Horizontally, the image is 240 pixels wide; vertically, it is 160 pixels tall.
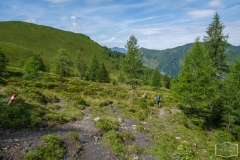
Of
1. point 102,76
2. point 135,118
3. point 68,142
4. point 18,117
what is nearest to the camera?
point 68,142

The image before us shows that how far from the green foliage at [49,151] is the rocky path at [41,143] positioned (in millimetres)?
358

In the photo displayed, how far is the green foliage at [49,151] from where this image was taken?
8938 mm

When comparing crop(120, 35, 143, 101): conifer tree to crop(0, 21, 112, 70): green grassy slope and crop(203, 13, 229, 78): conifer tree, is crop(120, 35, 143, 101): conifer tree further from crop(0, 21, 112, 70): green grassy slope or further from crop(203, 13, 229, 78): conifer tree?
crop(0, 21, 112, 70): green grassy slope

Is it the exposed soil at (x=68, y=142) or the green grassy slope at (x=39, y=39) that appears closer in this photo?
the exposed soil at (x=68, y=142)

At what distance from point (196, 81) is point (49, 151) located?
1874 centimetres

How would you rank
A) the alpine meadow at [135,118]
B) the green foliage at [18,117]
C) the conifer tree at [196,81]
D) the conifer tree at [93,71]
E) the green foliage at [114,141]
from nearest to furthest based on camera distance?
1. the alpine meadow at [135,118]
2. the green foliage at [114,141]
3. the green foliage at [18,117]
4. the conifer tree at [196,81]
5. the conifer tree at [93,71]

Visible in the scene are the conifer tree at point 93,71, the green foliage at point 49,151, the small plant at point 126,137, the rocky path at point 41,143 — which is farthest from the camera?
the conifer tree at point 93,71

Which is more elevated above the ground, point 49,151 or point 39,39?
point 39,39

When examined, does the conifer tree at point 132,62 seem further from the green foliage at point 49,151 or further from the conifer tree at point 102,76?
the conifer tree at point 102,76

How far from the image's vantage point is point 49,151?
9.72 m

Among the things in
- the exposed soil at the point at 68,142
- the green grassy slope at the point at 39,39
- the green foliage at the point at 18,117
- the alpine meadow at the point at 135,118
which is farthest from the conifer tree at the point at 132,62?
the green grassy slope at the point at 39,39

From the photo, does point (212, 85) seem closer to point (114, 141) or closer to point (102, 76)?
point (114, 141)

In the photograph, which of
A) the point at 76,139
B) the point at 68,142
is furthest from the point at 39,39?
the point at 68,142

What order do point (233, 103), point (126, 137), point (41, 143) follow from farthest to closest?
point (233, 103) → point (126, 137) → point (41, 143)
